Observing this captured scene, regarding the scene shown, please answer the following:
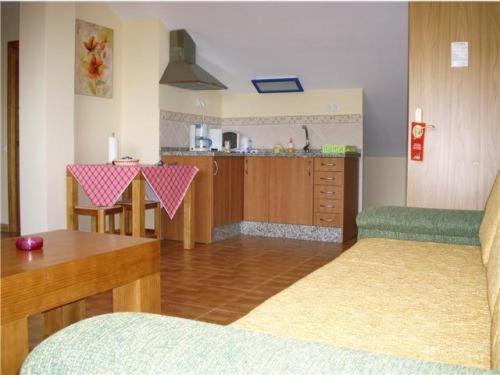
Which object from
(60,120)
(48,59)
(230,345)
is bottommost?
(230,345)

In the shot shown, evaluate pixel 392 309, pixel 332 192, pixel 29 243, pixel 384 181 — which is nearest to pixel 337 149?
pixel 332 192

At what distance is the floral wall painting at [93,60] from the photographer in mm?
4695

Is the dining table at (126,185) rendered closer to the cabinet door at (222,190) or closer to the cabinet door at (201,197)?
the cabinet door at (201,197)

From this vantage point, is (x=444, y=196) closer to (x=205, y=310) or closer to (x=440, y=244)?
(x=440, y=244)

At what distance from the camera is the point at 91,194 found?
4.09 m

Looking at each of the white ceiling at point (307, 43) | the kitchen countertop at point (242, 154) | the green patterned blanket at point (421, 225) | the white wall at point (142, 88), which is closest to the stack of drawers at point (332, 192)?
the kitchen countertop at point (242, 154)

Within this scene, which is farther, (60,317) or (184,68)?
(184,68)

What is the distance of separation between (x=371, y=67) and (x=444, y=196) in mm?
2354

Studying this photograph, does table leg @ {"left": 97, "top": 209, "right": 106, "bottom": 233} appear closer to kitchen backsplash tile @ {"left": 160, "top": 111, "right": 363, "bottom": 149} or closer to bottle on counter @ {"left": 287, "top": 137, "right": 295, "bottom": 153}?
kitchen backsplash tile @ {"left": 160, "top": 111, "right": 363, "bottom": 149}

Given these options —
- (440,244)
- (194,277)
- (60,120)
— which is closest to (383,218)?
(440,244)

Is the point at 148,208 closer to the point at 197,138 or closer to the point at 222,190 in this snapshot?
the point at 222,190

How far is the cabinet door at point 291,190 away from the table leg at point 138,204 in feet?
5.56

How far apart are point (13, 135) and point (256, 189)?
2.60 meters

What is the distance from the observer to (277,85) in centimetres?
584
